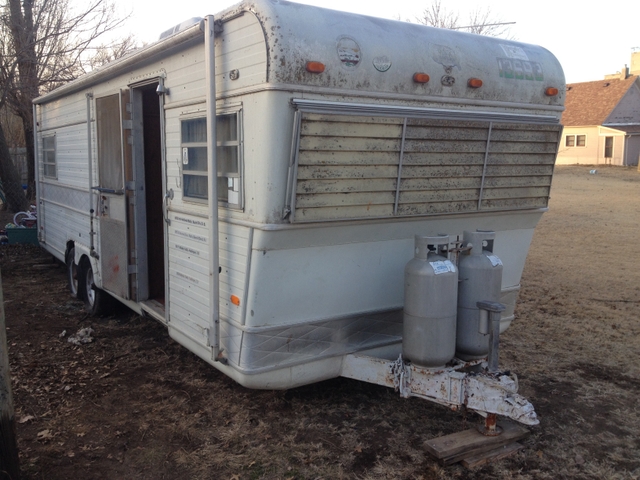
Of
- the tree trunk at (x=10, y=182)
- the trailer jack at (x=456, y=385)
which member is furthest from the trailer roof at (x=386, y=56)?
the tree trunk at (x=10, y=182)

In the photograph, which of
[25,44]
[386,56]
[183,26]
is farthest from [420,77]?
[25,44]

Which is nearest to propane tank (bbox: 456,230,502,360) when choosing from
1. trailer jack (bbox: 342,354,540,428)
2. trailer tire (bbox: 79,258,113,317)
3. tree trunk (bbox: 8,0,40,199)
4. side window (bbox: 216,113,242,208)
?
trailer jack (bbox: 342,354,540,428)

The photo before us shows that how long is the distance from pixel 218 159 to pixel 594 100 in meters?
39.3

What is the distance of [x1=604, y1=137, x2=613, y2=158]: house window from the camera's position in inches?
1368

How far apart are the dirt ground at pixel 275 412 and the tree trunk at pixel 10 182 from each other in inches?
349

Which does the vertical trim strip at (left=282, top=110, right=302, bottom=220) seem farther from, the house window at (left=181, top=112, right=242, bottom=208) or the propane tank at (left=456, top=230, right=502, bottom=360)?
the propane tank at (left=456, top=230, right=502, bottom=360)

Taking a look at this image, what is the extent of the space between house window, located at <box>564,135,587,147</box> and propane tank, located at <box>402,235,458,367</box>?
35.9 metres

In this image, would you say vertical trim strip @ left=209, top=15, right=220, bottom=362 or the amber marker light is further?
vertical trim strip @ left=209, top=15, right=220, bottom=362

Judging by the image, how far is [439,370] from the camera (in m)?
3.76

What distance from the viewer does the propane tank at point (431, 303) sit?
12.3 feet

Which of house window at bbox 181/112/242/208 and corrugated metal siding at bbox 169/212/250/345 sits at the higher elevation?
house window at bbox 181/112/242/208

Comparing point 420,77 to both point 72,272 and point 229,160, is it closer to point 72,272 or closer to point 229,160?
point 229,160

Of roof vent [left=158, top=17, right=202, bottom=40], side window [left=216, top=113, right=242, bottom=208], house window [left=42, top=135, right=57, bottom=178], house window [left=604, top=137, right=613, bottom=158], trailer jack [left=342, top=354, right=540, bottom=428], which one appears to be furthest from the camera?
house window [left=604, top=137, right=613, bottom=158]

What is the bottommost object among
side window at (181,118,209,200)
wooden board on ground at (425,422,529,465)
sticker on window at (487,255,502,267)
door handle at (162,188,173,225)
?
wooden board on ground at (425,422,529,465)
